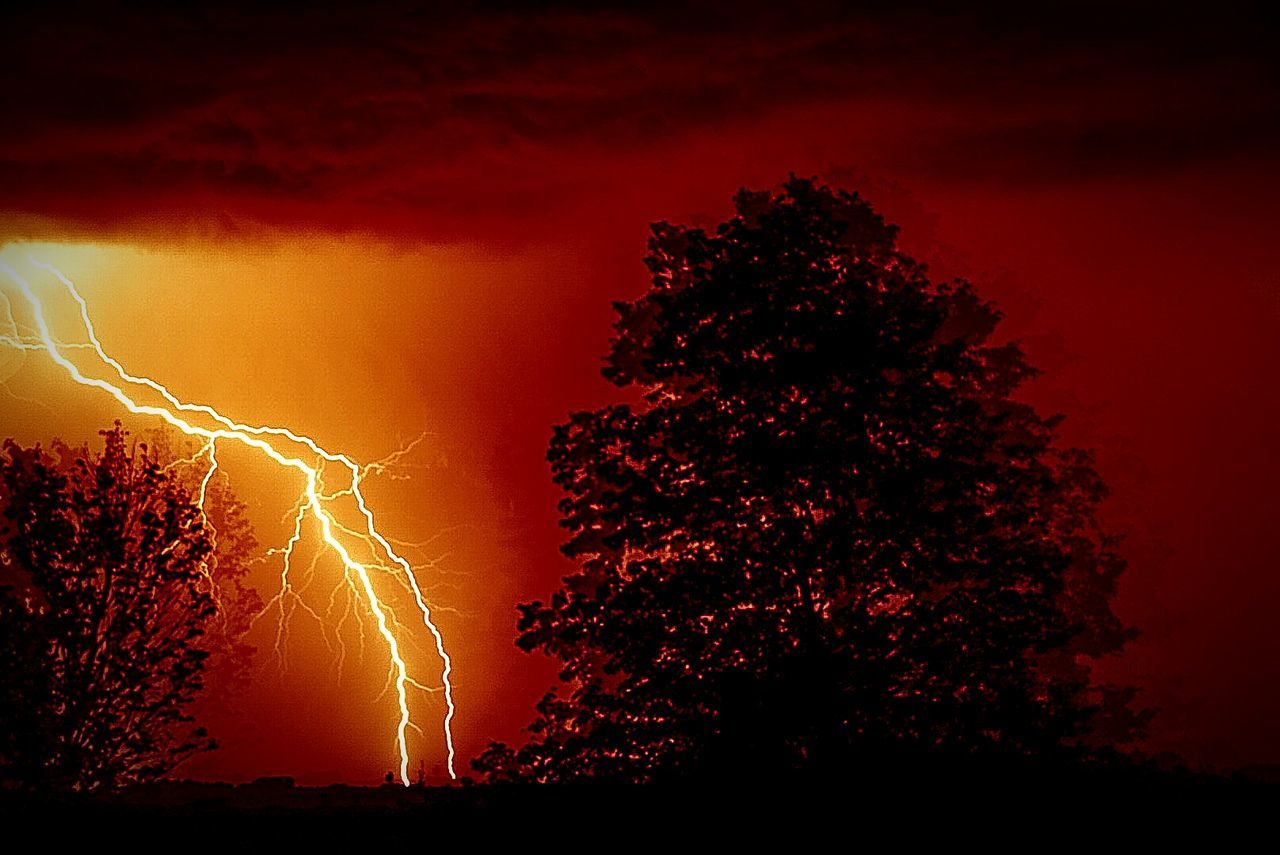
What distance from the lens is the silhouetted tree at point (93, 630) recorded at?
12.1 metres

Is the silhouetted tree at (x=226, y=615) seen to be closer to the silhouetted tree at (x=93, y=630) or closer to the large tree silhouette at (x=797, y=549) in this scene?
the silhouetted tree at (x=93, y=630)

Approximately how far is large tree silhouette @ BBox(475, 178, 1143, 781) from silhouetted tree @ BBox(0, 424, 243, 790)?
4.52 meters

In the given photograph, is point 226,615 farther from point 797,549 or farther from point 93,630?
point 797,549

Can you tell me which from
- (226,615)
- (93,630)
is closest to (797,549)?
(93,630)

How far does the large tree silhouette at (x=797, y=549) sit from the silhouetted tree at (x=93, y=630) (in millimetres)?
4519

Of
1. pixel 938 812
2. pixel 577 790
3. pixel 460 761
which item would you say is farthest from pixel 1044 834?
pixel 460 761

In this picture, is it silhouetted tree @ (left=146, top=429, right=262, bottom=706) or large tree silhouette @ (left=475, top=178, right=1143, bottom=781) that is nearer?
large tree silhouette @ (left=475, top=178, right=1143, bottom=781)

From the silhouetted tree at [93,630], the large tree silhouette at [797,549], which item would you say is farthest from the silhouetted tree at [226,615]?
the large tree silhouette at [797,549]

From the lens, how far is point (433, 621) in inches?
1430

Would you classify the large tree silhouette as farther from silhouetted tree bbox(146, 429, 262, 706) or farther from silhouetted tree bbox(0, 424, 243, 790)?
silhouetted tree bbox(146, 429, 262, 706)

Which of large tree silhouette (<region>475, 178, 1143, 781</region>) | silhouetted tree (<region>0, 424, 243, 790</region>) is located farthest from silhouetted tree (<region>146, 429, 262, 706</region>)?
large tree silhouette (<region>475, 178, 1143, 781</region>)

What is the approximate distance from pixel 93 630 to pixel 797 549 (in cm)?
787

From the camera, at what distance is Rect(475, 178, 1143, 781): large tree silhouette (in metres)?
9.87

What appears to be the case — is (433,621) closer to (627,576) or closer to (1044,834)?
(627,576)
